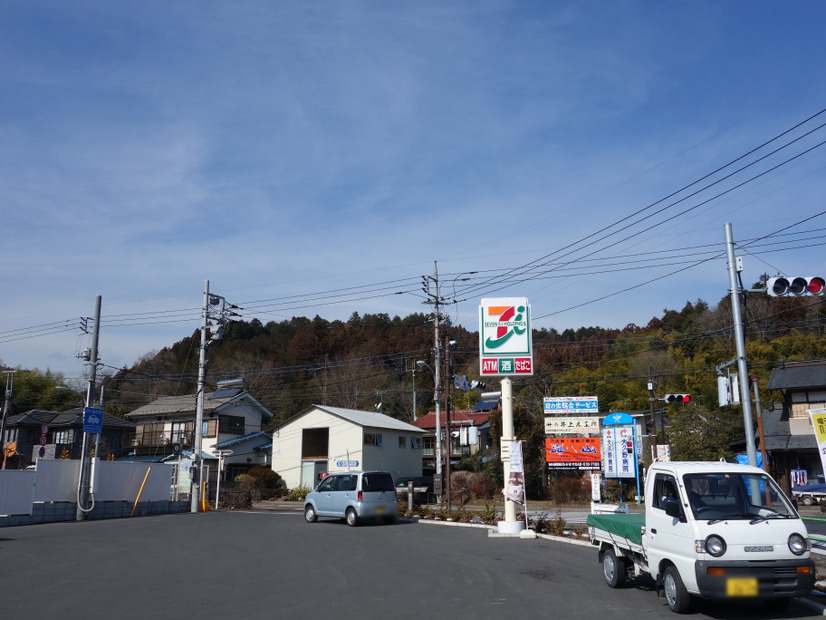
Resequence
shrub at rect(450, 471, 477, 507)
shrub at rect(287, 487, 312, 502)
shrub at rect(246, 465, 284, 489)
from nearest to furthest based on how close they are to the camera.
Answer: shrub at rect(450, 471, 477, 507) < shrub at rect(287, 487, 312, 502) < shrub at rect(246, 465, 284, 489)

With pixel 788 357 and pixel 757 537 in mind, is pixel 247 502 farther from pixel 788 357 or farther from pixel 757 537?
pixel 788 357

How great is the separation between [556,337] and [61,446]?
49782 mm

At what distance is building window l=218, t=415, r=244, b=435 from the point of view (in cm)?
4675

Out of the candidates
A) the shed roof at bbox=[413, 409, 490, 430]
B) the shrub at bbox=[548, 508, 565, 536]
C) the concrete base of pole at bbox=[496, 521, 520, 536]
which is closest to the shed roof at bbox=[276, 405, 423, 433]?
the shed roof at bbox=[413, 409, 490, 430]

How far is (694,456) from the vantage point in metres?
33.5

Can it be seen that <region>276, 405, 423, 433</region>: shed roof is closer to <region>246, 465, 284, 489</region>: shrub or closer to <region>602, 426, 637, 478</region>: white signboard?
<region>246, 465, 284, 489</region>: shrub

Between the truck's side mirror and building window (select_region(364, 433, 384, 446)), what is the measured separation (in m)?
36.0

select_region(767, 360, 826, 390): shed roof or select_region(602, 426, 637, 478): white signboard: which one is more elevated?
select_region(767, 360, 826, 390): shed roof

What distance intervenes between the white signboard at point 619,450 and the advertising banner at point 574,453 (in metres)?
0.57

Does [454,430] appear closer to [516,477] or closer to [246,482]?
[246,482]

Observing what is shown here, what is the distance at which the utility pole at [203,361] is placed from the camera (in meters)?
28.3

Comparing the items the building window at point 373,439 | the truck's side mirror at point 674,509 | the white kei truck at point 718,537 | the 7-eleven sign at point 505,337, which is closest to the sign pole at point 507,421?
the 7-eleven sign at point 505,337

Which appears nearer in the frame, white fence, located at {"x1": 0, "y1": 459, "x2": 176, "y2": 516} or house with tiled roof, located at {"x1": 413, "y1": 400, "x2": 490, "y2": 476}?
white fence, located at {"x1": 0, "y1": 459, "x2": 176, "y2": 516}

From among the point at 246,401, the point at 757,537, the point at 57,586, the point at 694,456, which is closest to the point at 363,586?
the point at 57,586
